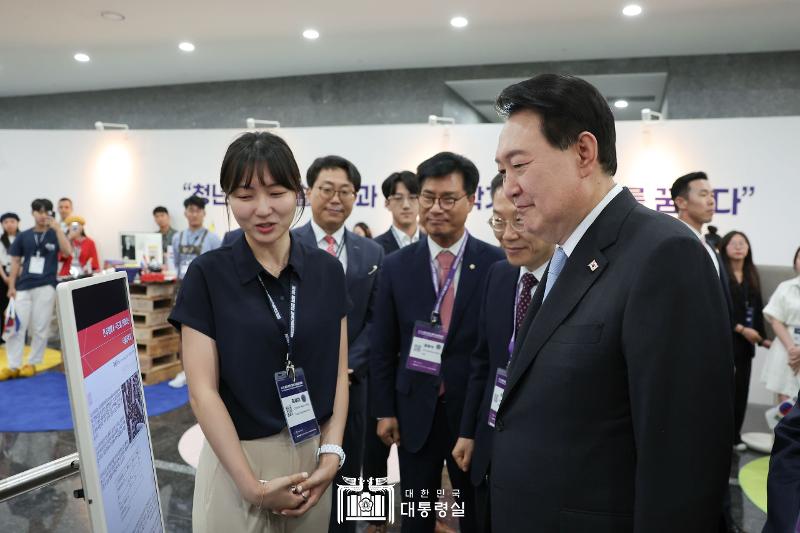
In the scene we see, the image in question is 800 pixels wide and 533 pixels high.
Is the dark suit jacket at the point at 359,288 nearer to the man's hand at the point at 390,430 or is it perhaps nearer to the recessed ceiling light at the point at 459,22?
the man's hand at the point at 390,430

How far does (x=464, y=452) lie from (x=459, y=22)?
229 inches

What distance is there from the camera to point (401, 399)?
→ 7.24ft

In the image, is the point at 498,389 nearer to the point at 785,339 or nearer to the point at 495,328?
the point at 495,328

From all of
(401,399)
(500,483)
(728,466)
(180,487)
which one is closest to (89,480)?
(500,483)

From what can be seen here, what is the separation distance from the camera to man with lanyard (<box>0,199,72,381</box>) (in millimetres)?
5949

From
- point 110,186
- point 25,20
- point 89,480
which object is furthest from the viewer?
point 110,186

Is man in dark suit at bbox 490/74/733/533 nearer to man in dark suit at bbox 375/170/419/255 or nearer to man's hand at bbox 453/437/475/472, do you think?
man's hand at bbox 453/437/475/472

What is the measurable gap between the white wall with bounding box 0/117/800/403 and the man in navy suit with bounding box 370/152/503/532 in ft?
14.2

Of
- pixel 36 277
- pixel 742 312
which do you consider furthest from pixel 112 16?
pixel 742 312

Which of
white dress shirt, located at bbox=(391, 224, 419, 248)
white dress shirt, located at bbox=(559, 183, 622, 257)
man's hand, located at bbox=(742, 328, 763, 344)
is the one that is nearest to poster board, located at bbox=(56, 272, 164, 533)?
white dress shirt, located at bbox=(559, 183, 622, 257)

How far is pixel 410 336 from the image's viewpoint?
7.30ft

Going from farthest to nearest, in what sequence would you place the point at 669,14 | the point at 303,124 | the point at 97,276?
the point at 303,124, the point at 669,14, the point at 97,276

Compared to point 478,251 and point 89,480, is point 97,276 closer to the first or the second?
point 89,480

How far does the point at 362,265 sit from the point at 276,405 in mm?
1271
